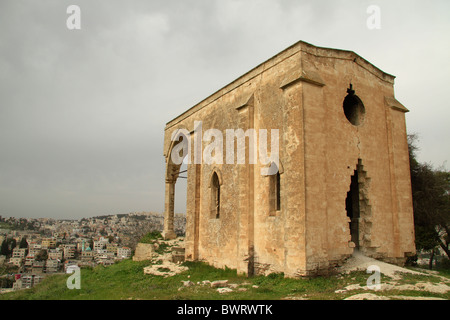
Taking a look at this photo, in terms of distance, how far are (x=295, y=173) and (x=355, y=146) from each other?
2801mm

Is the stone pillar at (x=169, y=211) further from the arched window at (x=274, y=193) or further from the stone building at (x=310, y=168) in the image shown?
the arched window at (x=274, y=193)

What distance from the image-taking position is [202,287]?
9.45 meters

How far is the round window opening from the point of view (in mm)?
11133

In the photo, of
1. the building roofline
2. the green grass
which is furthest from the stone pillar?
the building roofline

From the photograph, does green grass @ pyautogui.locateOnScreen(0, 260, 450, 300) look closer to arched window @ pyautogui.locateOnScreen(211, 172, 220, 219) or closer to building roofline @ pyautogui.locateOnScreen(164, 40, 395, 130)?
arched window @ pyautogui.locateOnScreen(211, 172, 220, 219)

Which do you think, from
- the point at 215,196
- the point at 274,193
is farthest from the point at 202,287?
the point at 215,196

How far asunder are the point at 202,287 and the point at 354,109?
787 cm

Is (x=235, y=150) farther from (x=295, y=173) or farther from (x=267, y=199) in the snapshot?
(x=295, y=173)

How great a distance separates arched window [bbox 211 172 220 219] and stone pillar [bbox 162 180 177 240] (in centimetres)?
600
